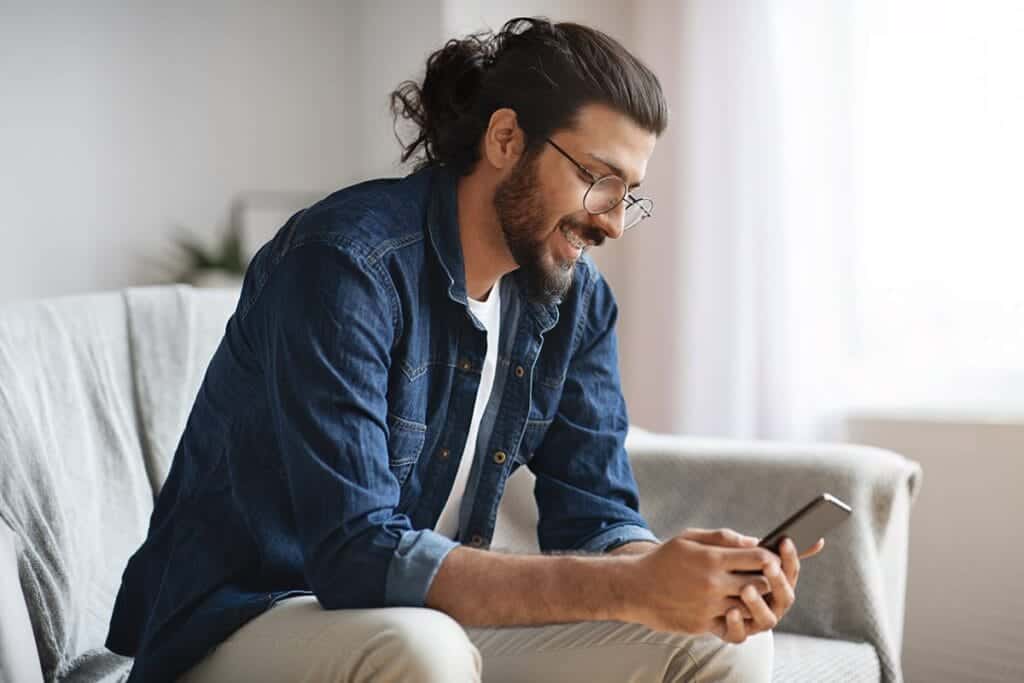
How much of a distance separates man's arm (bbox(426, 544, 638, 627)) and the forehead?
46 centimetres

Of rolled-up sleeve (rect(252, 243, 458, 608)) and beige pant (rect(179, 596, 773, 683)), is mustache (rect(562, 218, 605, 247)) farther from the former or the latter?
beige pant (rect(179, 596, 773, 683))

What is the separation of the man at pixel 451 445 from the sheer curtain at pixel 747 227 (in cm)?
112

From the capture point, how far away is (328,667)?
3.33ft

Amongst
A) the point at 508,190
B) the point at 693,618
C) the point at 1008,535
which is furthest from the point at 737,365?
the point at 693,618

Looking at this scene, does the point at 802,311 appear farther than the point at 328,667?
Yes

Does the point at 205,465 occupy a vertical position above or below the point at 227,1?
below

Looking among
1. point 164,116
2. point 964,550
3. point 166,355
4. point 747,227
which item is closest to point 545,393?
point 166,355

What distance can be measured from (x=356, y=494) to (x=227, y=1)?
2.46 metres

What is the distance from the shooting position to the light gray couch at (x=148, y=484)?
1.43 metres

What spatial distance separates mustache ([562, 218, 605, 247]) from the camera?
134 cm

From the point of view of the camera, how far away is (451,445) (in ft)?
4.42

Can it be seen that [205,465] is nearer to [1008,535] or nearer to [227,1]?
[1008,535]

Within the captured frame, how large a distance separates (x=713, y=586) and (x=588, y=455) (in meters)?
0.46

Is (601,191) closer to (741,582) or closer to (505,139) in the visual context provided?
(505,139)
